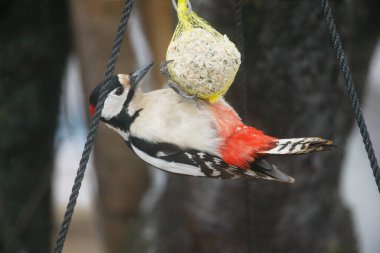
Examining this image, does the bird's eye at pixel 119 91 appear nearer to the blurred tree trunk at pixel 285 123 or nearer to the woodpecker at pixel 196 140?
the woodpecker at pixel 196 140

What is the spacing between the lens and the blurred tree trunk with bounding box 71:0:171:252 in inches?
166

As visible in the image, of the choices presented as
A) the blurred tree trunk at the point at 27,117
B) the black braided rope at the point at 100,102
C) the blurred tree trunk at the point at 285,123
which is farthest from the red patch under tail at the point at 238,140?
the blurred tree trunk at the point at 27,117

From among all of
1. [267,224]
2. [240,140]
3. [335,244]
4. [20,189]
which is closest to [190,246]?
[267,224]

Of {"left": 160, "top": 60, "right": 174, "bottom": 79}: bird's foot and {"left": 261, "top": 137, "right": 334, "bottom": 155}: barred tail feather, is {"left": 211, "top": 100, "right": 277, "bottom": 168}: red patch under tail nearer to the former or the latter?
{"left": 261, "top": 137, "right": 334, "bottom": 155}: barred tail feather

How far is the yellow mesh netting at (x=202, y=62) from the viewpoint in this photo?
1589mm

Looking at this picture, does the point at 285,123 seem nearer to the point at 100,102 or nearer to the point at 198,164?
the point at 198,164

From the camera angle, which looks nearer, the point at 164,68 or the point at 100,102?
the point at 100,102

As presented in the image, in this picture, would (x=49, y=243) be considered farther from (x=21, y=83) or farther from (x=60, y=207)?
(x=60, y=207)

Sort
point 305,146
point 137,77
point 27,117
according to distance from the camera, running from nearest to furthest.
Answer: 1. point 305,146
2. point 137,77
3. point 27,117

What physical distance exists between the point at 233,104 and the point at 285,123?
0.31 m

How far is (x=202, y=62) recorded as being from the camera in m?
1.58

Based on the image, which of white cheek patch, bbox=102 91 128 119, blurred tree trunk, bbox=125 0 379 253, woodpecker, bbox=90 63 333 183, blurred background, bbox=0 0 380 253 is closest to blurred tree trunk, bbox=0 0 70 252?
blurred background, bbox=0 0 380 253

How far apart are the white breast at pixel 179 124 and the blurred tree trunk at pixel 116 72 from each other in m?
2.50

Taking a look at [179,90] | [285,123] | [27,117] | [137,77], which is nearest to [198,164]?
[179,90]
